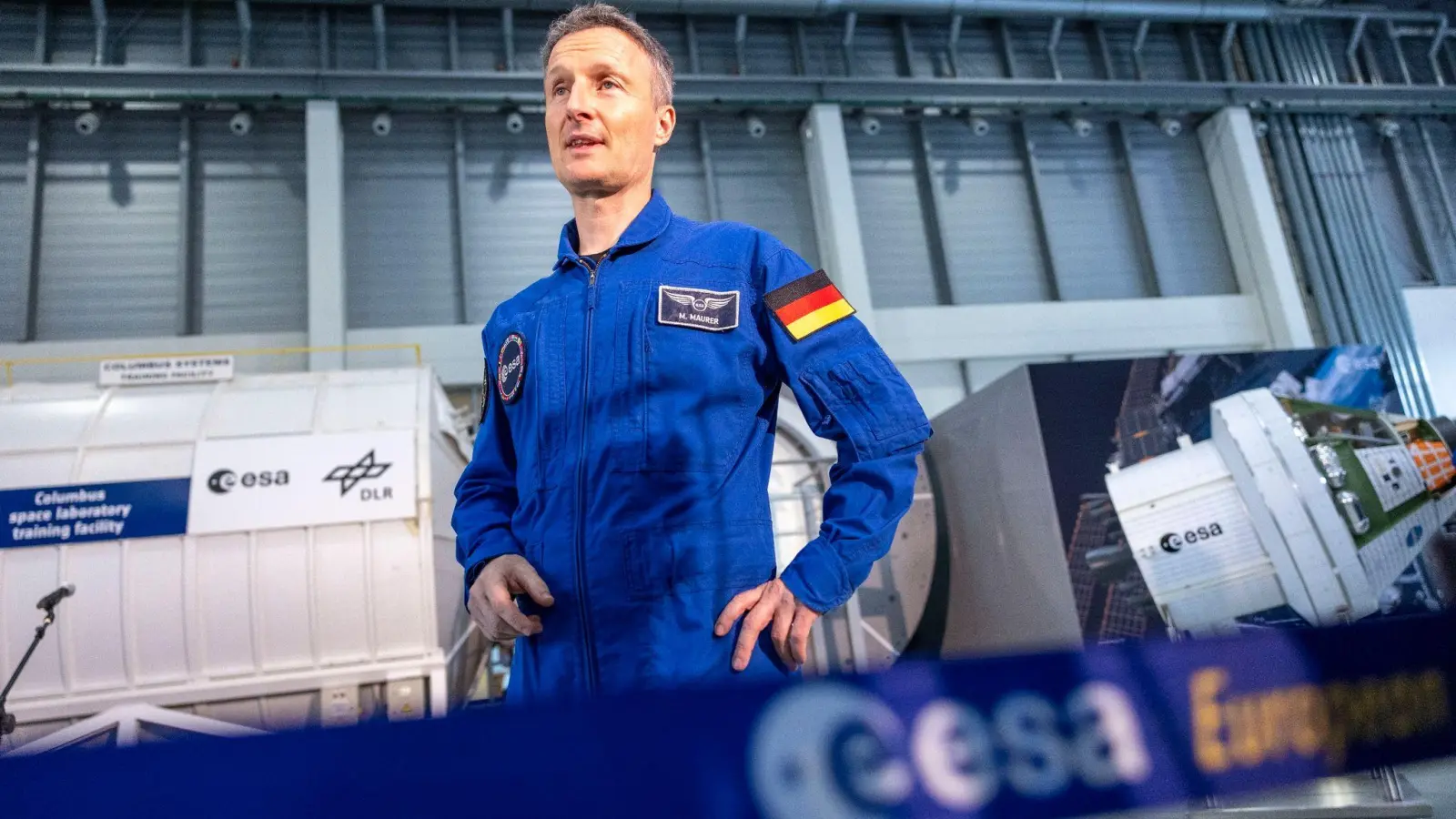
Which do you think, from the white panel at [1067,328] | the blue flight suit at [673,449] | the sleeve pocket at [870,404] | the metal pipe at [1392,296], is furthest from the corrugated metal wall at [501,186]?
the sleeve pocket at [870,404]

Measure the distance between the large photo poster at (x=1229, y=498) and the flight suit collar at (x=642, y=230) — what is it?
11.4 ft

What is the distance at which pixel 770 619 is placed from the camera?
1.24 metres

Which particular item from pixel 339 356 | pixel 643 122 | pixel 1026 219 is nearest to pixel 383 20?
pixel 339 356

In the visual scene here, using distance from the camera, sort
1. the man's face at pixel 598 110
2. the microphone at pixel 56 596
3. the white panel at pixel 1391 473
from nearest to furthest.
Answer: the man's face at pixel 598 110 < the white panel at pixel 1391 473 < the microphone at pixel 56 596

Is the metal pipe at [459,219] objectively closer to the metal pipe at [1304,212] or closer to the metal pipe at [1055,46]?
the metal pipe at [1055,46]

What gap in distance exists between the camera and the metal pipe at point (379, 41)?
357 inches

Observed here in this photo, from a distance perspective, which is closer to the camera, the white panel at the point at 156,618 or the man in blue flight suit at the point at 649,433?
the man in blue flight suit at the point at 649,433

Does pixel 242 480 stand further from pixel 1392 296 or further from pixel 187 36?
pixel 1392 296

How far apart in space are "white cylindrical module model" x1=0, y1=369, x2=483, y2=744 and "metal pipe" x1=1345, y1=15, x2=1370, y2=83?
13190mm

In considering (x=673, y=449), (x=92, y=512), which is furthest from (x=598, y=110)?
(x=92, y=512)

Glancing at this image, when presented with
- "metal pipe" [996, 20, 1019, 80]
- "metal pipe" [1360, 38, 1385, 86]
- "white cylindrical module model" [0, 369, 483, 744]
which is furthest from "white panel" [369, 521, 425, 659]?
"metal pipe" [1360, 38, 1385, 86]

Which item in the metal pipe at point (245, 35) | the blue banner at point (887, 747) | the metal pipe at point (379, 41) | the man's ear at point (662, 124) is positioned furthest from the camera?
the metal pipe at point (379, 41)

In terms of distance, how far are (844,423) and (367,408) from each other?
14.9 ft

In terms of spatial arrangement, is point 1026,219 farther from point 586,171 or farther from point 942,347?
point 586,171
